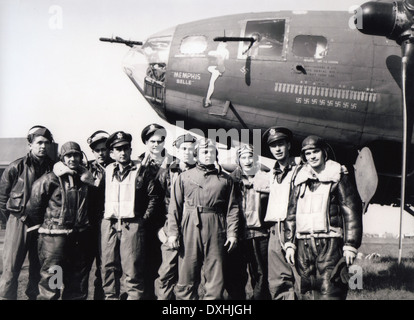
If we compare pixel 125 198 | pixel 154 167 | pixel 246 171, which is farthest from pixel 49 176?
pixel 246 171

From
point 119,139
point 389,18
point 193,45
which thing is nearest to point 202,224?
point 119,139

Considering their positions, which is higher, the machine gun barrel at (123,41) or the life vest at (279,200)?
the machine gun barrel at (123,41)

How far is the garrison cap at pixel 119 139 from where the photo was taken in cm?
557

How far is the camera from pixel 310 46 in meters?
6.84

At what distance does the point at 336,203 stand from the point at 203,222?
1538 mm

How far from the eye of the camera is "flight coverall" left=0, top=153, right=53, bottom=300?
18.3 feet

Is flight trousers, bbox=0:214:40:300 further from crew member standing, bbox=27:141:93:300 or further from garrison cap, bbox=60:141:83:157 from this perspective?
garrison cap, bbox=60:141:83:157

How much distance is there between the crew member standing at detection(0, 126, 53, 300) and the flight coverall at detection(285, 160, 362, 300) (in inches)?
136

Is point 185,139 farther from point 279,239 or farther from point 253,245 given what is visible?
point 279,239

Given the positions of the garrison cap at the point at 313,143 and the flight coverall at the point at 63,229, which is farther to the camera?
the flight coverall at the point at 63,229

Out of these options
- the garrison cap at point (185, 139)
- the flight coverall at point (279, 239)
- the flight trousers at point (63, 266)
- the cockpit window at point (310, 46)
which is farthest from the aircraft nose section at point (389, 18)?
the flight trousers at point (63, 266)

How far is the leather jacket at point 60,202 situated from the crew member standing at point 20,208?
34 cm

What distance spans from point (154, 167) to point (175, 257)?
145 cm

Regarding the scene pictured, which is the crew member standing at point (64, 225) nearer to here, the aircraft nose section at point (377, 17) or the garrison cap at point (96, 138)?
the garrison cap at point (96, 138)
